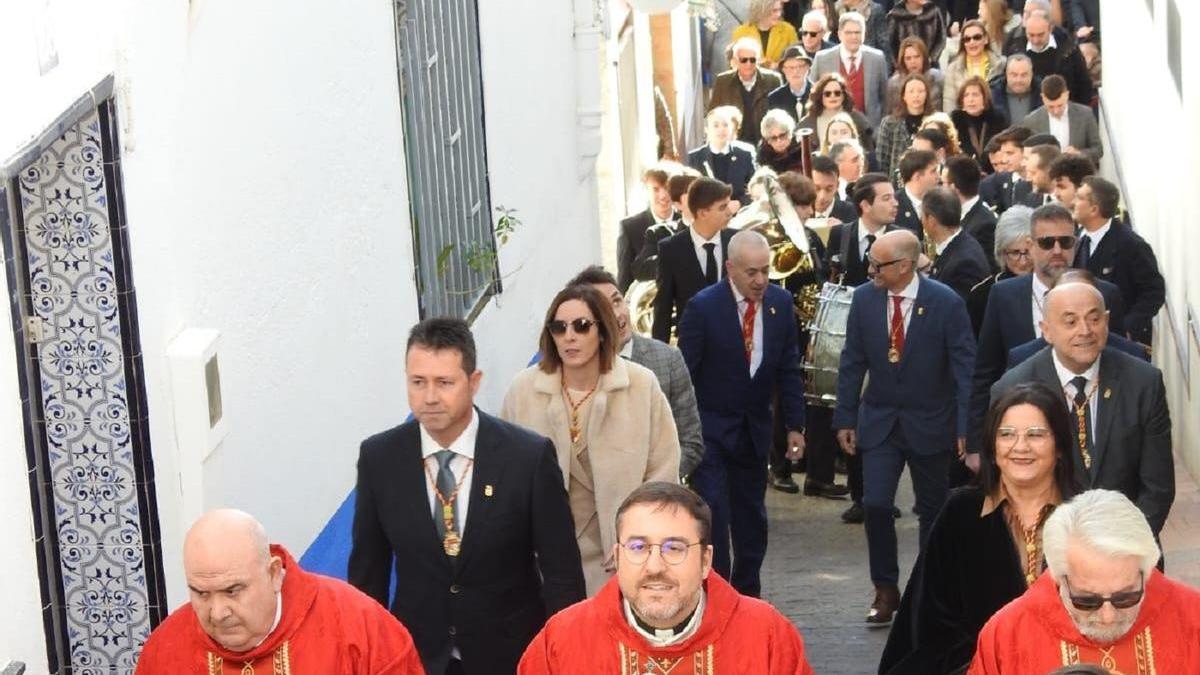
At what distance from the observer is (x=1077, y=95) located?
1970 centimetres

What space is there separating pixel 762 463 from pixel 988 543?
3944 millimetres

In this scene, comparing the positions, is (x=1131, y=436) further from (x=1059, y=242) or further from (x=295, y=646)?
(x=295, y=646)

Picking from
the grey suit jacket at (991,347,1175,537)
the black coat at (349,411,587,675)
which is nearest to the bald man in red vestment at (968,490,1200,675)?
the black coat at (349,411,587,675)

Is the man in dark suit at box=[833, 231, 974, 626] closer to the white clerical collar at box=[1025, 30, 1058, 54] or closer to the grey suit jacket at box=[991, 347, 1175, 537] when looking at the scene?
the grey suit jacket at box=[991, 347, 1175, 537]

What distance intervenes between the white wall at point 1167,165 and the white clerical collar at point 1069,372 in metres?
4.97

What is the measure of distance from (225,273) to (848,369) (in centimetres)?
381

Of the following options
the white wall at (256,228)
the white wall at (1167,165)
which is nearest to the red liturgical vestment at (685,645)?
the white wall at (256,228)

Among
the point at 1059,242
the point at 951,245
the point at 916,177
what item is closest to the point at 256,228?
the point at 1059,242

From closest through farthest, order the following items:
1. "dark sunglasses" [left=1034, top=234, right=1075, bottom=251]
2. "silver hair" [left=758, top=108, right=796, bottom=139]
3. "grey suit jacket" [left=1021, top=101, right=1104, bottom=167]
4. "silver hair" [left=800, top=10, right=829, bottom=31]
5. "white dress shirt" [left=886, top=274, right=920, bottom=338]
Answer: "dark sunglasses" [left=1034, top=234, right=1075, bottom=251] < "white dress shirt" [left=886, top=274, right=920, bottom=338] < "grey suit jacket" [left=1021, top=101, right=1104, bottom=167] < "silver hair" [left=758, top=108, right=796, bottom=139] < "silver hair" [left=800, top=10, right=829, bottom=31]

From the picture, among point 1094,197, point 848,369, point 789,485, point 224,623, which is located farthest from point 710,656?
point 789,485

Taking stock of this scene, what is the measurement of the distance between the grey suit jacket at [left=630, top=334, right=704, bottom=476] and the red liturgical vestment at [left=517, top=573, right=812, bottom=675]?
3.45 meters

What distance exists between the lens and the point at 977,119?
18281 mm

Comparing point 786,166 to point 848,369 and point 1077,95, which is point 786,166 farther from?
point 848,369

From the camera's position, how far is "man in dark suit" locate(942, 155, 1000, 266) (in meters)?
13.8
